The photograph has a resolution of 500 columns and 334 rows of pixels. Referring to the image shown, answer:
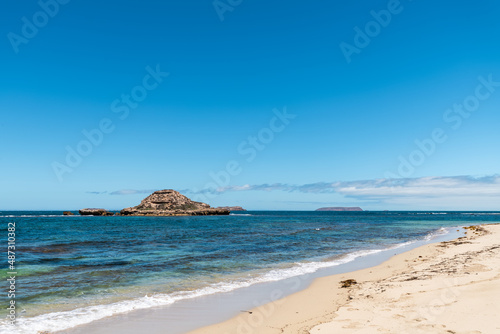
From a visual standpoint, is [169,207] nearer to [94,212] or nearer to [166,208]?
[166,208]

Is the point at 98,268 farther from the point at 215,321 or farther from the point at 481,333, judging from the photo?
the point at 481,333

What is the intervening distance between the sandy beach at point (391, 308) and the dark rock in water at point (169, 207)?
137262 mm

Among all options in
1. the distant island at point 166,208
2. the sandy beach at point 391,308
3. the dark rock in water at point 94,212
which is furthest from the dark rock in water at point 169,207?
the sandy beach at point 391,308

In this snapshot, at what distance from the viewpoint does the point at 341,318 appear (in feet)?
26.7

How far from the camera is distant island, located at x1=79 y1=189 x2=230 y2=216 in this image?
459ft

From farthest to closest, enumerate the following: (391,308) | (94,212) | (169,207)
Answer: (169,207) → (94,212) → (391,308)

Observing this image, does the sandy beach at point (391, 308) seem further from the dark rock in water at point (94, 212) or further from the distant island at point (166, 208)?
the dark rock in water at point (94, 212)

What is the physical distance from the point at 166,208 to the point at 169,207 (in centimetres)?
170

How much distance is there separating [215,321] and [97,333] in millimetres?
3100

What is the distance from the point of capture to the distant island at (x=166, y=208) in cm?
13988

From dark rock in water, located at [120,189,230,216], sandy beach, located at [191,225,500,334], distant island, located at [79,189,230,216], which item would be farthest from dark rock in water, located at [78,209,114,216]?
sandy beach, located at [191,225,500,334]

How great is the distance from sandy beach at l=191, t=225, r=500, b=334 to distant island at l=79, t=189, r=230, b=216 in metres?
137

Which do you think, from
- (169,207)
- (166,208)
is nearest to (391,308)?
(166,208)

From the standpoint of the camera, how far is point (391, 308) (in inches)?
332
